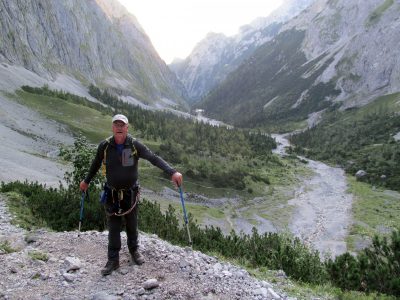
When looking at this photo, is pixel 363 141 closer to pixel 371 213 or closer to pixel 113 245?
pixel 371 213

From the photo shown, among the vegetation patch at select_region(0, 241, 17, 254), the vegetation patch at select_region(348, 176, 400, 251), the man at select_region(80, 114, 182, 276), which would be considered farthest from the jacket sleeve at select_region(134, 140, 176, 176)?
the vegetation patch at select_region(348, 176, 400, 251)

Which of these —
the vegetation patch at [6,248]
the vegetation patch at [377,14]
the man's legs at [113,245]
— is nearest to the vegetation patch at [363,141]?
the vegetation patch at [377,14]

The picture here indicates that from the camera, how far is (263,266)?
49.2ft

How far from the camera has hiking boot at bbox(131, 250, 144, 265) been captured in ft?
33.0

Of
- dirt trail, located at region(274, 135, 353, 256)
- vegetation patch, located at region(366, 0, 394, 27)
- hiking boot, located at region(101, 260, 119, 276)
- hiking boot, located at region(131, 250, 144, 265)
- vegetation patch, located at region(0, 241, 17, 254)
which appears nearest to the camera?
hiking boot, located at region(101, 260, 119, 276)

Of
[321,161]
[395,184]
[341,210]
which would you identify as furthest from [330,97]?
[341,210]

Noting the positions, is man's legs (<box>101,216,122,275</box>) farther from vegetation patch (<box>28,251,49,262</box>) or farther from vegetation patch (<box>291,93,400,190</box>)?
vegetation patch (<box>291,93,400,190</box>)

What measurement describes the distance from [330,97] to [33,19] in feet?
431

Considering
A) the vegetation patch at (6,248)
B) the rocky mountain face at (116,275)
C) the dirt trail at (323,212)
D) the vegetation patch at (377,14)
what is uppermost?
the vegetation patch at (377,14)

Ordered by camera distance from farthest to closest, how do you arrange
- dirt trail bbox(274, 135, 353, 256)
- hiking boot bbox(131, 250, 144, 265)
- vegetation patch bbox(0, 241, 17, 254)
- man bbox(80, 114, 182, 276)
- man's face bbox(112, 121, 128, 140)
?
dirt trail bbox(274, 135, 353, 256), vegetation patch bbox(0, 241, 17, 254), hiking boot bbox(131, 250, 144, 265), man bbox(80, 114, 182, 276), man's face bbox(112, 121, 128, 140)

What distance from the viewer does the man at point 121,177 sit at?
9445 millimetres

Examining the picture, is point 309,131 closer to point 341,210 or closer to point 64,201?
point 341,210

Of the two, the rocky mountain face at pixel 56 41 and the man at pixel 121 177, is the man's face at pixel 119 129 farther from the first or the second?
the rocky mountain face at pixel 56 41

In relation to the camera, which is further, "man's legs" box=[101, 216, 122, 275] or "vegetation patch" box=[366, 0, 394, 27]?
"vegetation patch" box=[366, 0, 394, 27]
